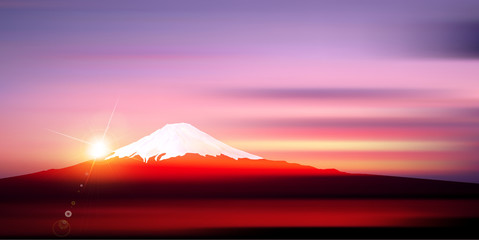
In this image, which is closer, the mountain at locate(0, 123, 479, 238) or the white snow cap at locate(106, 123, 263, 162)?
the mountain at locate(0, 123, 479, 238)

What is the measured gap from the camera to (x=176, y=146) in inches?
6949

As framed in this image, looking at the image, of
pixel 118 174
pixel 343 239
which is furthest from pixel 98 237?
pixel 118 174

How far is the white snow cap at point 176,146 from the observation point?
17038cm

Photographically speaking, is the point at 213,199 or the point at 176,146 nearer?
the point at 213,199

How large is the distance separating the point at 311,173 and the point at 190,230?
12906 centimetres

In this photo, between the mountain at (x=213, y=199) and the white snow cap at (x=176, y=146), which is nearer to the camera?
the mountain at (x=213, y=199)

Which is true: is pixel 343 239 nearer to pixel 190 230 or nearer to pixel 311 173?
pixel 190 230

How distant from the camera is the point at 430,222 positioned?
30.0 m

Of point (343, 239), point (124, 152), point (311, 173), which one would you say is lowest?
A: point (343, 239)

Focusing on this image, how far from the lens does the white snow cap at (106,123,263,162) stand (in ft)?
559

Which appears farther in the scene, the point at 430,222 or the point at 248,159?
the point at 248,159

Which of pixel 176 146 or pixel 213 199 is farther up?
pixel 176 146

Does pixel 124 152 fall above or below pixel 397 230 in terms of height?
above

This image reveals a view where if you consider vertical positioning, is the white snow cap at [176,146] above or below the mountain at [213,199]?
above
